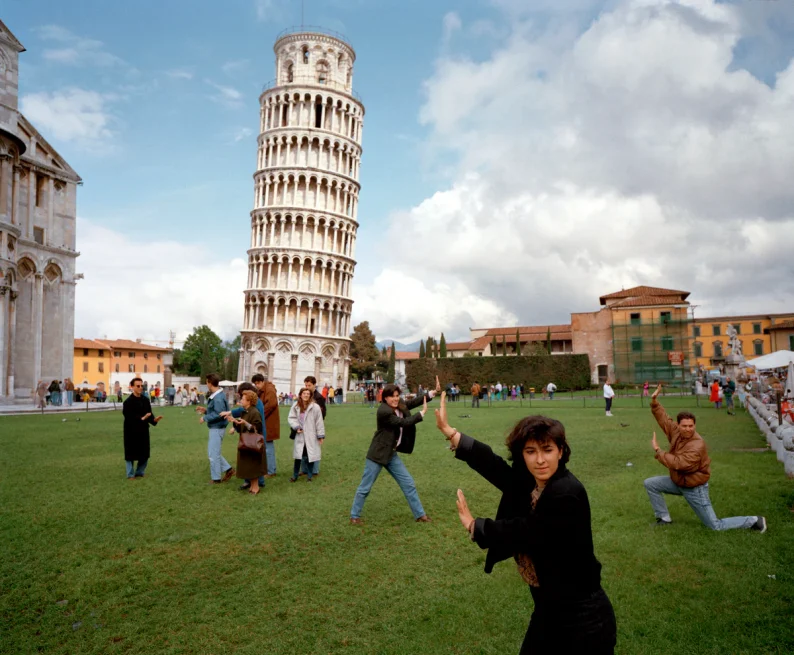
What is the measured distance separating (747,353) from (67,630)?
85.5m

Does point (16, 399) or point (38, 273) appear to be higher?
point (38, 273)

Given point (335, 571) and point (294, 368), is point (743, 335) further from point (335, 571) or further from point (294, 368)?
point (335, 571)

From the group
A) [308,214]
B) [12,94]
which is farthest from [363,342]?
[12,94]

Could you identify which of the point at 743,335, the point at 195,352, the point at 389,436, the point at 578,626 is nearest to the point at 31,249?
the point at 389,436

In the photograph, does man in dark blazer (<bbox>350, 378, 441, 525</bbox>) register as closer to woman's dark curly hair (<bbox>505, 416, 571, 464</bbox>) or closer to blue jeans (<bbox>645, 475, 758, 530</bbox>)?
blue jeans (<bbox>645, 475, 758, 530</bbox>)

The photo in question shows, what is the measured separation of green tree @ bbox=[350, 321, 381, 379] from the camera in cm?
8500

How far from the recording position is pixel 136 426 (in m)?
10.9

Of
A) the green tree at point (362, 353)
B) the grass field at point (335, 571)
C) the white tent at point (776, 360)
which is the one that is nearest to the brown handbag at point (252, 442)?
the grass field at point (335, 571)

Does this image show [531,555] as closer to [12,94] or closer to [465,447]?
[465,447]

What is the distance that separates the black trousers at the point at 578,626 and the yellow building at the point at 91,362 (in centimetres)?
8532

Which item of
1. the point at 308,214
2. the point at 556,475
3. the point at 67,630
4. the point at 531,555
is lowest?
the point at 67,630

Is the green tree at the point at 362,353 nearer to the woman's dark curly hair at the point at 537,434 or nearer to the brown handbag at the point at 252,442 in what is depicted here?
the brown handbag at the point at 252,442

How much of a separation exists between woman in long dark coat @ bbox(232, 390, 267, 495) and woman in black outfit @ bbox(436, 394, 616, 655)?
303 inches

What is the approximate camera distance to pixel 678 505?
27.2ft
